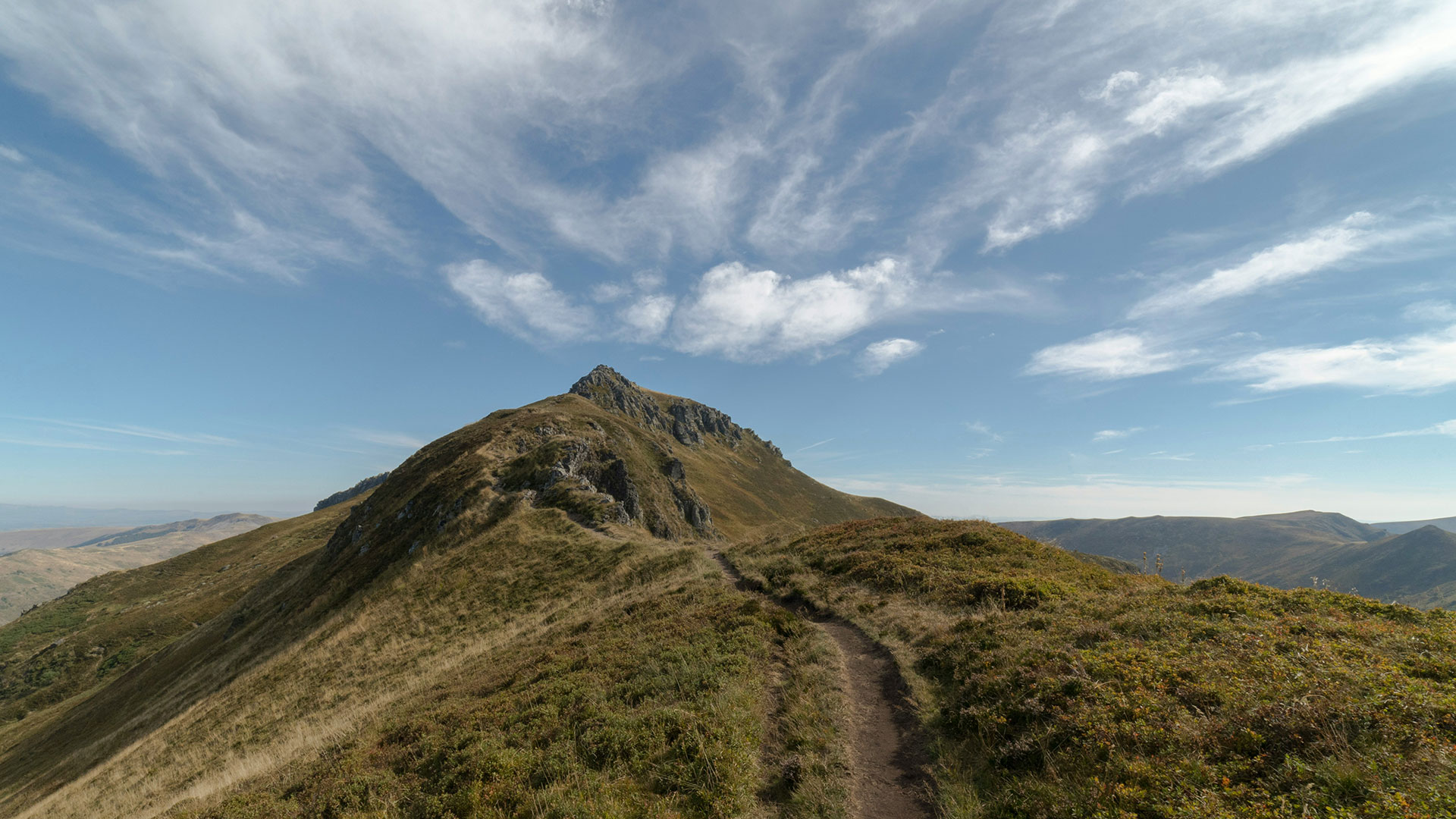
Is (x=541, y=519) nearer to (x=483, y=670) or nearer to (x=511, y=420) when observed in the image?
(x=483, y=670)

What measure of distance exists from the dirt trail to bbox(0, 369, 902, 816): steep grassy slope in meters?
0.59

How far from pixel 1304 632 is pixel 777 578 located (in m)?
18.3

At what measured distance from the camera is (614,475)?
56438 mm

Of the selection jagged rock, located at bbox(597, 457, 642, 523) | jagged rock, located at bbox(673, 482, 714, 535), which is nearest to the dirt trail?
jagged rock, located at bbox(597, 457, 642, 523)

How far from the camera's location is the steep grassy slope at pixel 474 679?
1066 centimetres

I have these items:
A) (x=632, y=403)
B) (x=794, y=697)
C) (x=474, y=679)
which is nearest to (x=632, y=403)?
(x=632, y=403)

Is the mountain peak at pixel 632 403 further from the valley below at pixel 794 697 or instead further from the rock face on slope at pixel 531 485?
the valley below at pixel 794 697

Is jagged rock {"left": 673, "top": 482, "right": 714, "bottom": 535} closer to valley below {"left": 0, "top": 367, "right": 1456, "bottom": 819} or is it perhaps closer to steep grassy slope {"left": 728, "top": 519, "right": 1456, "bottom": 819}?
valley below {"left": 0, "top": 367, "right": 1456, "bottom": 819}

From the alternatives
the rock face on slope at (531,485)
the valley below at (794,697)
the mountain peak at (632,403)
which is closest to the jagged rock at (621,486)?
the rock face on slope at (531,485)

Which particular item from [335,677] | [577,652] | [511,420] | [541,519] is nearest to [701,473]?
[511,420]

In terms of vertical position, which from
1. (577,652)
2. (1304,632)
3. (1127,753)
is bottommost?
(577,652)

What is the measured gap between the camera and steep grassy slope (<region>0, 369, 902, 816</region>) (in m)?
10.7

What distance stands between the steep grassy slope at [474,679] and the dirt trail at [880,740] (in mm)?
586

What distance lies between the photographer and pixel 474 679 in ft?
67.6
